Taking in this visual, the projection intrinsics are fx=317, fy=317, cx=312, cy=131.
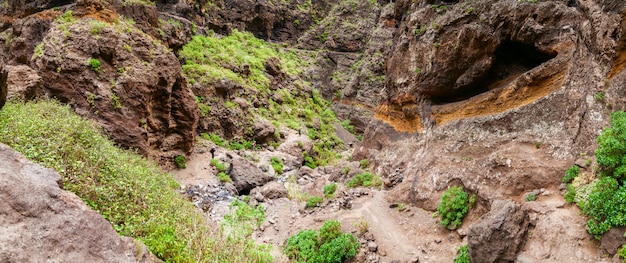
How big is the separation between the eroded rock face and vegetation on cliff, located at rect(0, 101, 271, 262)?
507 centimetres

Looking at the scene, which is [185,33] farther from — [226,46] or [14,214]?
[14,214]

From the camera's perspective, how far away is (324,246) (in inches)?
397

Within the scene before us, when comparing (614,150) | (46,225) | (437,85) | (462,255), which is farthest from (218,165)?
(614,150)

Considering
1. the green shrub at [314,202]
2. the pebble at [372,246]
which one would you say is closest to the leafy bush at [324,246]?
the pebble at [372,246]

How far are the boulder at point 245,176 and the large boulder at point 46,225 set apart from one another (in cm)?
1315

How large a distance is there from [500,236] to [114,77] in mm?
15542

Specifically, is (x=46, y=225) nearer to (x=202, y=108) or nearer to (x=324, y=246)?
(x=324, y=246)

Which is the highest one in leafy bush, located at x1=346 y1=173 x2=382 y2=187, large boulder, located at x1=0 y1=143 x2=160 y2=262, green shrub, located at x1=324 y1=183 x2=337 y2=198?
large boulder, located at x1=0 y1=143 x2=160 y2=262

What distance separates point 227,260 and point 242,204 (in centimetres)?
902

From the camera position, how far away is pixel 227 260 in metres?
6.58

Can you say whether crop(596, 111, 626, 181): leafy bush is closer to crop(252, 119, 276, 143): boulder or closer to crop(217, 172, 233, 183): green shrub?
crop(217, 172, 233, 183): green shrub

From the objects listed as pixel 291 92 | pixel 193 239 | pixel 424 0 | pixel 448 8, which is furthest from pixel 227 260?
pixel 291 92

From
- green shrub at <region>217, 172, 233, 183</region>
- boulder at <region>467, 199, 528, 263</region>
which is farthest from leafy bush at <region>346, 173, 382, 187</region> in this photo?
boulder at <region>467, 199, 528, 263</region>

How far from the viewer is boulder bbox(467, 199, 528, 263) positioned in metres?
7.20
